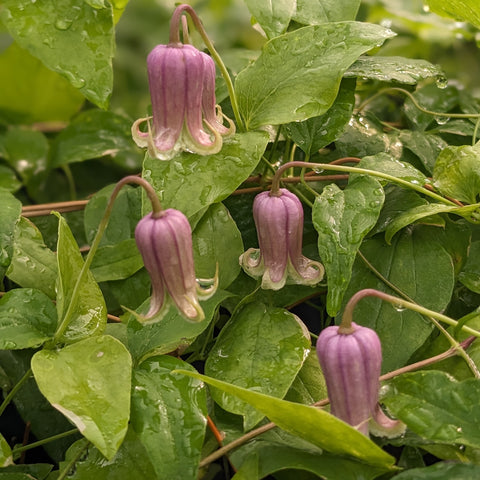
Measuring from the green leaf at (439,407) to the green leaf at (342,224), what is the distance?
0.33 feet

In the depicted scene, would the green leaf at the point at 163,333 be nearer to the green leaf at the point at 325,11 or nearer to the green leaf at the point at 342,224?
the green leaf at the point at 342,224

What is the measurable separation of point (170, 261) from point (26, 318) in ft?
0.62

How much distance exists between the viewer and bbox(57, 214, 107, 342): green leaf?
2.29 feet

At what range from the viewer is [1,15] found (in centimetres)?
85

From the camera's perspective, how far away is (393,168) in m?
0.76

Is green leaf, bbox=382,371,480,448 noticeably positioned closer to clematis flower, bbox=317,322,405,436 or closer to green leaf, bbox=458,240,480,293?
clematis flower, bbox=317,322,405,436

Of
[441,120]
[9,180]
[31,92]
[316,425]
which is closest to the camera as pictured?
[316,425]

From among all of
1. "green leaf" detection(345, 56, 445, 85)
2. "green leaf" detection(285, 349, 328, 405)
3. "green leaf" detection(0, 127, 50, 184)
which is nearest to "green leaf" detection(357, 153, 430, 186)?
"green leaf" detection(345, 56, 445, 85)

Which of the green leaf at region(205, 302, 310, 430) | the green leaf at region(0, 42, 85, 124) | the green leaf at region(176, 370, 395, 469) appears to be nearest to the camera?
the green leaf at region(176, 370, 395, 469)

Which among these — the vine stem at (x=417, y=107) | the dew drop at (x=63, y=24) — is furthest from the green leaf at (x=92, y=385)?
the vine stem at (x=417, y=107)

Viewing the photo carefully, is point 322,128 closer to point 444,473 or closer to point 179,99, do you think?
point 179,99

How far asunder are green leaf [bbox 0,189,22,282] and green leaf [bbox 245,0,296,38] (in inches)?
14.0

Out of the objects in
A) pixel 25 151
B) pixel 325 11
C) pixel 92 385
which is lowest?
pixel 25 151

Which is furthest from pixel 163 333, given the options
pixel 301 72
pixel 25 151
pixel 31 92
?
pixel 31 92
